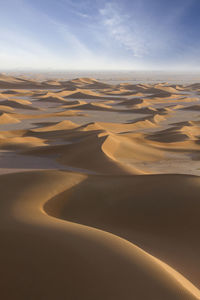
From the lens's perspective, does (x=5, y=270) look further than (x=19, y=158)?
No

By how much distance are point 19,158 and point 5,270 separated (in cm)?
591

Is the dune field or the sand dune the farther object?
the sand dune

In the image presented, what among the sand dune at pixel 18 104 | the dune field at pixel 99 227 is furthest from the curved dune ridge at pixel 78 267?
the sand dune at pixel 18 104

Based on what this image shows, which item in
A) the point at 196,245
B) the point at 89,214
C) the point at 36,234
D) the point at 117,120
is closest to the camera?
the point at 36,234

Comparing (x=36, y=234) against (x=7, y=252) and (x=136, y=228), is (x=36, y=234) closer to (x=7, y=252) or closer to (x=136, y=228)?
(x=7, y=252)

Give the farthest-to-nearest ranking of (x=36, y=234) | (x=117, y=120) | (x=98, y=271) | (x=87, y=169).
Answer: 1. (x=117, y=120)
2. (x=87, y=169)
3. (x=36, y=234)
4. (x=98, y=271)

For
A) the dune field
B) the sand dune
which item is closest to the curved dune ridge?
the dune field

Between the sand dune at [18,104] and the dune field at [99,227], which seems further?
the sand dune at [18,104]

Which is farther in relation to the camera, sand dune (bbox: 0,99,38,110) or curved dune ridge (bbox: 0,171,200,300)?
sand dune (bbox: 0,99,38,110)

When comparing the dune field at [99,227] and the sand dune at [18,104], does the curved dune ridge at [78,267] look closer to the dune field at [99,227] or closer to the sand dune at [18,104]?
the dune field at [99,227]

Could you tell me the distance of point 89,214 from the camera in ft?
12.7

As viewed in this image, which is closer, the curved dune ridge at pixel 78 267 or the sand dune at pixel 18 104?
the curved dune ridge at pixel 78 267

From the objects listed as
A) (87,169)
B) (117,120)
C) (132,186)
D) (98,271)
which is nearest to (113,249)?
(98,271)

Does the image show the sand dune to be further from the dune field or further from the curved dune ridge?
the curved dune ridge
